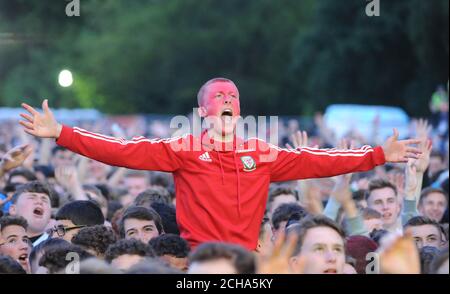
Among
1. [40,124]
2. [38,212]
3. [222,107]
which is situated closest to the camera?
[40,124]

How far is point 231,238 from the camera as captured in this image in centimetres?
746

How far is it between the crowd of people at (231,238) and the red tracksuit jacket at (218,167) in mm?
67

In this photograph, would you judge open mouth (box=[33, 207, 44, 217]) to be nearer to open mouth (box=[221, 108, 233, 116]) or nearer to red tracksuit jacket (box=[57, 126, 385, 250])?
red tracksuit jacket (box=[57, 126, 385, 250])

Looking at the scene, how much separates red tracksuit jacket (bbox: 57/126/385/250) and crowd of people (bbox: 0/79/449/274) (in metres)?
0.07

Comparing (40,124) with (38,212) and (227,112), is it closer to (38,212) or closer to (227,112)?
(227,112)

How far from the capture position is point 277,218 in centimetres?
942

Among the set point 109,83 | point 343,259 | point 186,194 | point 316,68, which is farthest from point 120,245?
point 109,83

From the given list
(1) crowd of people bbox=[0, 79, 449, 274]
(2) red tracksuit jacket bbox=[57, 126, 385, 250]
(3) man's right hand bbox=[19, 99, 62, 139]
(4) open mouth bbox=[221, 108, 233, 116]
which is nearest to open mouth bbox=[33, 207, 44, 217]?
(1) crowd of people bbox=[0, 79, 449, 274]

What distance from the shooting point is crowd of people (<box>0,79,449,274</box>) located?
5773 millimetres

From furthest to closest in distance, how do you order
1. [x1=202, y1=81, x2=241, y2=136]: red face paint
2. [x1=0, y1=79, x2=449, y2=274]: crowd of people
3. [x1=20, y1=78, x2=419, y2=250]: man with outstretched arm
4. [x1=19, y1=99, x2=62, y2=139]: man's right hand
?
[x1=202, y1=81, x2=241, y2=136]: red face paint
[x1=20, y1=78, x2=419, y2=250]: man with outstretched arm
[x1=19, y1=99, x2=62, y2=139]: man's right hand
[x1=0, y1=79, x2=449, y2=274]: crowd of people

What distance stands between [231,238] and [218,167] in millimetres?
450

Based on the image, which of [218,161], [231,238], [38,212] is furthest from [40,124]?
[38,212]
